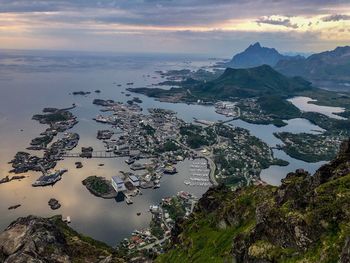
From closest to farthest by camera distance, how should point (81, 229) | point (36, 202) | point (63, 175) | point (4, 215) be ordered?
point (81, 229) < point (4, 215) < point (36, 202) < point (63, 175)

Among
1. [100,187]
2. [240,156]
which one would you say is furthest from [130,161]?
[240,156]

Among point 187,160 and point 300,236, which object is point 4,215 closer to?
point 187,160

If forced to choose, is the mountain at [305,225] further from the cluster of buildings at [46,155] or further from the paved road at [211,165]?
the cluster of buildings at [46,155]

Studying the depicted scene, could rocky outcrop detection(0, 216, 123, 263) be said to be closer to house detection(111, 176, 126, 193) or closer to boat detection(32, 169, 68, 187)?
house detection(111, 176, 126, 193)

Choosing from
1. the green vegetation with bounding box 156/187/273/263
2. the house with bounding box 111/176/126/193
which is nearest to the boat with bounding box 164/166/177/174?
the house with bounding box 111/176/126/193

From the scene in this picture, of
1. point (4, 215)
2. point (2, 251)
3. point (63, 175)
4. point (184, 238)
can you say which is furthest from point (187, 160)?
point (2, 251)

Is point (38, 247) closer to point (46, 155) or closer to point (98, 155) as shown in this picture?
point (46, 155)

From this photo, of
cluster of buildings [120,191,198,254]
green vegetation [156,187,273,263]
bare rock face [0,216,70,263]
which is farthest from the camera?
cluster of buildings [120,191,198,254]

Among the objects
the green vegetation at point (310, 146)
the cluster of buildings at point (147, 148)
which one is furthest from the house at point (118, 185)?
the green vegetation at point (310, 146)
